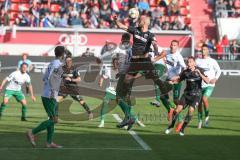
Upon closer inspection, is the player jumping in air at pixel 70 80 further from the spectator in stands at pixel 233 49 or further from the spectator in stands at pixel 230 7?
the spectator in stands at pixel 230 7

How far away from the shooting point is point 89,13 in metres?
39.8

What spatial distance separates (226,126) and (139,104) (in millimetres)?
7918

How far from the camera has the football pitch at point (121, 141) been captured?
13.6m

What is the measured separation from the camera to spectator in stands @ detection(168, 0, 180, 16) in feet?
132

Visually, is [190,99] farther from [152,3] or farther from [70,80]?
[152,3]

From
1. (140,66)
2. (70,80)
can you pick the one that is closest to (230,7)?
(70,80)

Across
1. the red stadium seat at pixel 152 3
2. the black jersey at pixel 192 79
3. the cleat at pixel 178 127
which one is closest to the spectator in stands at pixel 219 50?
the red stadium seat at pixel 152 3

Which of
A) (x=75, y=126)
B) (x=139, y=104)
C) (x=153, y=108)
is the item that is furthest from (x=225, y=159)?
(x=139, y=104)

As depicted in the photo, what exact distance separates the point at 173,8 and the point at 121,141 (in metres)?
25.6

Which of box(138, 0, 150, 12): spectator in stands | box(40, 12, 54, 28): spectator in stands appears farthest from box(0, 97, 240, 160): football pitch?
box(138, 0, 150, 12): spectator in stands

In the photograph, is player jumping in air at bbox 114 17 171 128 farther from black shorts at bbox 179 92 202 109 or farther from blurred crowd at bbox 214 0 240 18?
blurred crowd at bbox 214 0 240 18

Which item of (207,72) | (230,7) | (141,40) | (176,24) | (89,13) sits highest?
(230,7)

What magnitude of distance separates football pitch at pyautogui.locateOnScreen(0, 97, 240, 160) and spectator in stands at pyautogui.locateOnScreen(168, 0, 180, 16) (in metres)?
18.3

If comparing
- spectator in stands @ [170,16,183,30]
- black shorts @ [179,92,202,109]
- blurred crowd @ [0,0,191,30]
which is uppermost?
A: blurred crowd @ [0,0,191,30]
